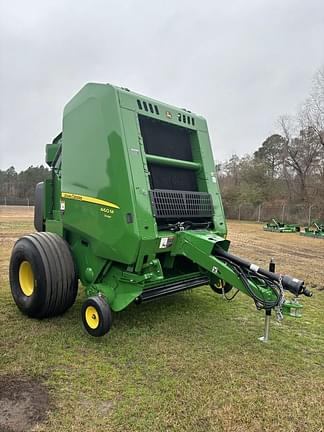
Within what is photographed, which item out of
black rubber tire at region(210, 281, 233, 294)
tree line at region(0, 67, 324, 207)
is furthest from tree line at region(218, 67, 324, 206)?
black rubber tire at region(210, 281, 233, 294)

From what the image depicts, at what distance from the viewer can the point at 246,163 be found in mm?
34219

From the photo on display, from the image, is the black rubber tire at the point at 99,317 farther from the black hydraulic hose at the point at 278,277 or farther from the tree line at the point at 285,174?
the tree line at the point at 285,174

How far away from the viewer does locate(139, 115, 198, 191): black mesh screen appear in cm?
398

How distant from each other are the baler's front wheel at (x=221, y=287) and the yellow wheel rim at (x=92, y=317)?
187cm

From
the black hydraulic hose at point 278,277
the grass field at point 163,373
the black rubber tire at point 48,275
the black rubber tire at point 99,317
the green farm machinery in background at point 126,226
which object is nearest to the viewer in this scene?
the grass field at point 163,373

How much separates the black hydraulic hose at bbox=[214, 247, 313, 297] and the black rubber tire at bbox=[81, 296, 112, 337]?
3.96 ft

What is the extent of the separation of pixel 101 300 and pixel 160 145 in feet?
6.12

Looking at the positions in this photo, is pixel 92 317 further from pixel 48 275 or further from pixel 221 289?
pixel 221 289

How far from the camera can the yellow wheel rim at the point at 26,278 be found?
3.98 m

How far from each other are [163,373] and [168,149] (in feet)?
8.11

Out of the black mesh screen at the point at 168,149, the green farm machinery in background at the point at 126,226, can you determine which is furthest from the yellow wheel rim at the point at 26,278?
the black mesh screen at the point at 168,149

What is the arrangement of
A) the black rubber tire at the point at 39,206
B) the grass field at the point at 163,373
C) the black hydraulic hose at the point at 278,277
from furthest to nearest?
the black rubber tire at the point at 39,206
the black hydraulic hose at the point at 278,277
the grass field at the point at 163,373

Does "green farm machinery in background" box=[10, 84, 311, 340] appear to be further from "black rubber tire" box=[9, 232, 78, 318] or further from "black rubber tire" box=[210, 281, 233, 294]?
"black rubber tire" box=[210, 281, 233, 294]

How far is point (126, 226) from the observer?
3379 millimetres
